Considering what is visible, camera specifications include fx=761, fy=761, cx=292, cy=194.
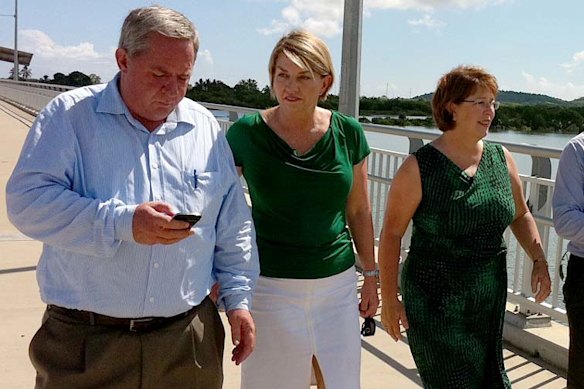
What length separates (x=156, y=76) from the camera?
2.24 m

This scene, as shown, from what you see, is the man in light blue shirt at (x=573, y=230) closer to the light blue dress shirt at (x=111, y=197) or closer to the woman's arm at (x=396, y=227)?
the woman's arm at (x=396, y=227)

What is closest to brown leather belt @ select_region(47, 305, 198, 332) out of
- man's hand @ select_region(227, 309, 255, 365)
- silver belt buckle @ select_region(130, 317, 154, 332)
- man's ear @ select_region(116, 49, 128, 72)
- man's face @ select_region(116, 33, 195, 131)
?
silver belt buckle @ select_region(130, 317, 154, 332)

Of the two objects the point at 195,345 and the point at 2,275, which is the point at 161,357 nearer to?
the point at 195,345

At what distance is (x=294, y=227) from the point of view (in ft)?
9.69

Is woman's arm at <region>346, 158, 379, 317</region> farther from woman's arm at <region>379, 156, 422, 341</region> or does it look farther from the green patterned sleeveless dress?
the green patterned sleeveless dress

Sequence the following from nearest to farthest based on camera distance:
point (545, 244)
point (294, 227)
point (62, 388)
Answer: point (62, 388) → point (294, 227) → point (545, 244)

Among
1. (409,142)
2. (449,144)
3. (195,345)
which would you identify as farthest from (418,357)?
(409,142)

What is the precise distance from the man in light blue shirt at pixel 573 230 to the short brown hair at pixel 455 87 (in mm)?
477

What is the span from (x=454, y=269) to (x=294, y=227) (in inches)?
27.2

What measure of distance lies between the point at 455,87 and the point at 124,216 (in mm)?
1586

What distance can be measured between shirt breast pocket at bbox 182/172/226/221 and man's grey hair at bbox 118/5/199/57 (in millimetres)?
417

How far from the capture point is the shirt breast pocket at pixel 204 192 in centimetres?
235

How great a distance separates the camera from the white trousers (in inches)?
118

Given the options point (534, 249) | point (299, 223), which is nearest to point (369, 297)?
point (299, 223)
